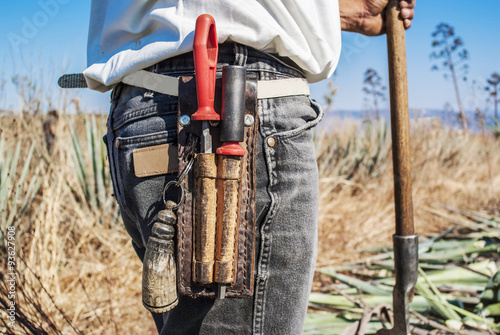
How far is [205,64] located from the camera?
0.78 meters

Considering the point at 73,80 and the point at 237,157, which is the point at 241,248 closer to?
the point at 237,157

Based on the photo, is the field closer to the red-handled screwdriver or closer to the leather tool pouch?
the leather tool pouch

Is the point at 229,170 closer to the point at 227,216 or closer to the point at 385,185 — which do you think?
the point at 227,216

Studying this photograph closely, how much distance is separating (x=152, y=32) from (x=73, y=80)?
0.33 meters

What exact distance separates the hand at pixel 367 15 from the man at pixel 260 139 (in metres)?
0.36

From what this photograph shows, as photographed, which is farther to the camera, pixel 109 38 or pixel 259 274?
pixel 109 38

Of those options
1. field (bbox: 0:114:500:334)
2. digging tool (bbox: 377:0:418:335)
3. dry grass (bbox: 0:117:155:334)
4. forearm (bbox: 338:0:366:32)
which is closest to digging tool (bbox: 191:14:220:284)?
forearm (bbox: 338:0:366:32)

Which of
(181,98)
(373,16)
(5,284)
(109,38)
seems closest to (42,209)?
(5,284)

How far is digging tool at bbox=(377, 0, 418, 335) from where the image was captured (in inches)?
56.7

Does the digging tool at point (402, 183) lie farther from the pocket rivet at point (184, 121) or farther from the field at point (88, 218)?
the field at point (88, 218)

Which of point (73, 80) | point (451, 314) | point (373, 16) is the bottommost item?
point (451, 314)

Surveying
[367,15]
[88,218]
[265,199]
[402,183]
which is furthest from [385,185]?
[265,199]

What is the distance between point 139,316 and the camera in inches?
94.7

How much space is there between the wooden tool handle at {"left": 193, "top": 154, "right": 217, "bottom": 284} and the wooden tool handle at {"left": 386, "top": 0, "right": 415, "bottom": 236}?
914 mm
